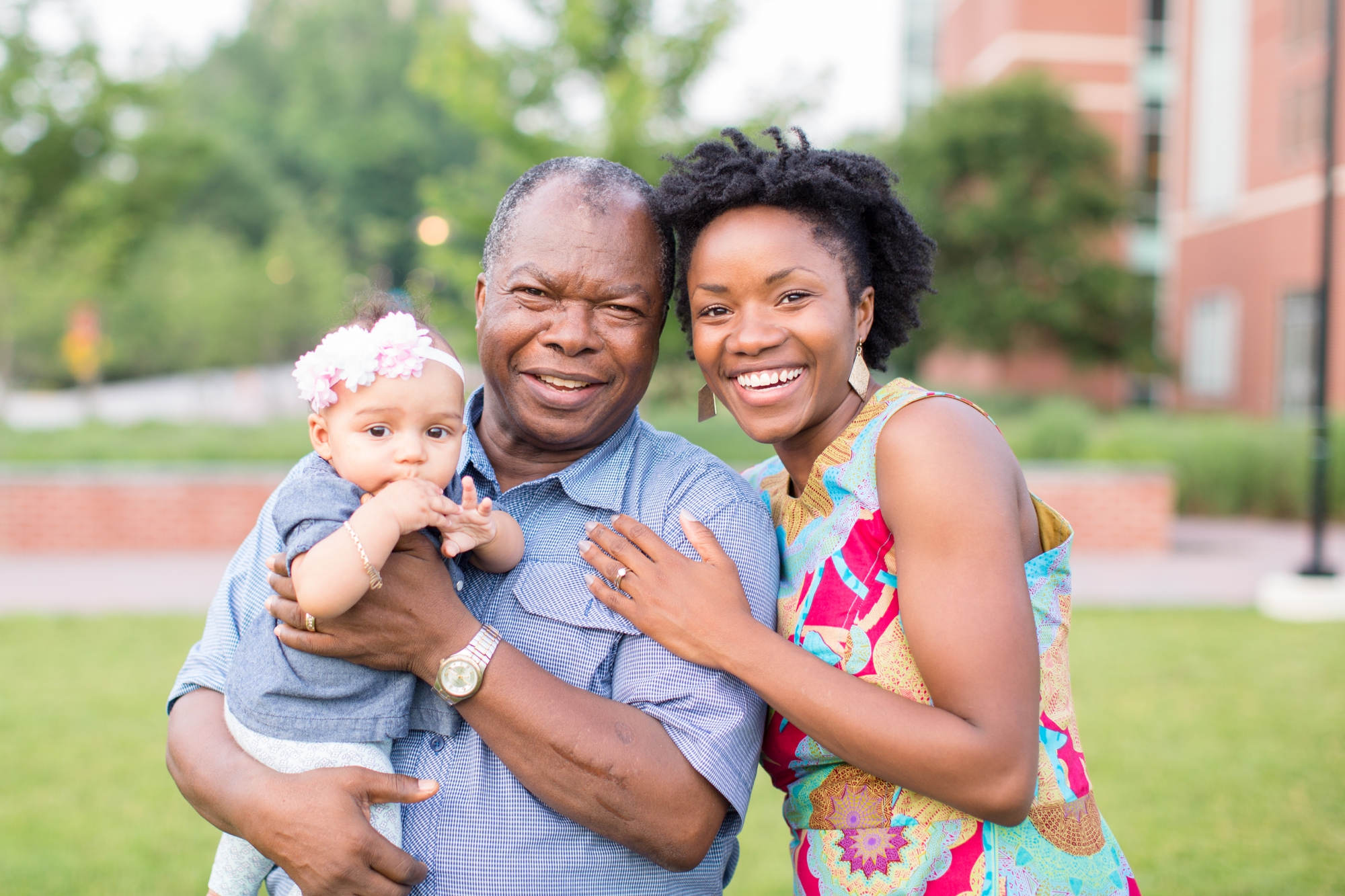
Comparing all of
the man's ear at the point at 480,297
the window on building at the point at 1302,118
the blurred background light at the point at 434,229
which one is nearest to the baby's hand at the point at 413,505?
the man's ear at the point at 480,297

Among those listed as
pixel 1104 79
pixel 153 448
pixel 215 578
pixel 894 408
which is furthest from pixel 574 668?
pixel 1104 79

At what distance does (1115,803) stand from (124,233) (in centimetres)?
2554

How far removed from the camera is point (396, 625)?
2.04m

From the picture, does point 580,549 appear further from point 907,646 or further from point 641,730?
point 907,646

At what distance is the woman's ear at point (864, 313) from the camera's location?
2410mm

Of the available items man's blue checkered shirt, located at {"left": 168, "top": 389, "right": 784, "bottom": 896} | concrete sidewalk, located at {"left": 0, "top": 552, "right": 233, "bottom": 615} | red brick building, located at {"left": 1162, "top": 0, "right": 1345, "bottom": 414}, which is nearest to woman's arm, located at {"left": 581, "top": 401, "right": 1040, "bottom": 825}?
man's blue checkered shirt, located at {"left": 168, "top": 389, "right": 784, "bottom": 896}

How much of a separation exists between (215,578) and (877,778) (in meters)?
9.45

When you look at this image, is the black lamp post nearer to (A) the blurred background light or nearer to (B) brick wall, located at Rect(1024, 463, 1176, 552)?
(B) brick wall, located at Rect(1024, 463, 1176, 552)

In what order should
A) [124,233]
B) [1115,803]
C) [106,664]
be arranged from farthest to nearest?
[124,233] → [106,664] → [1115,803]

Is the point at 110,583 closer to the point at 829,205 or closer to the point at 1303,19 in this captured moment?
the point at 829,205

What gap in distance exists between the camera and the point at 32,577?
10.4 metres

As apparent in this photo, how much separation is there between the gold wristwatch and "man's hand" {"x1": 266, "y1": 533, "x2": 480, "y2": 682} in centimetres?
2

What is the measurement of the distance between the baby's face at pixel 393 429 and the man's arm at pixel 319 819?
0.57 metres

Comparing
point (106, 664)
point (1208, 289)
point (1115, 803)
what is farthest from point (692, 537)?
point (1208, 289)
